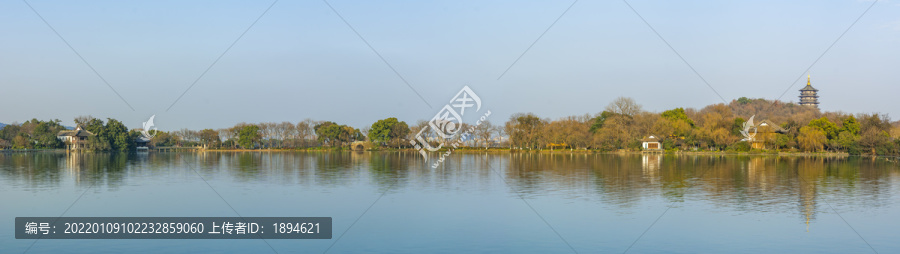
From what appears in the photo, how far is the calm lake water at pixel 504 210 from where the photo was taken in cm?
1254

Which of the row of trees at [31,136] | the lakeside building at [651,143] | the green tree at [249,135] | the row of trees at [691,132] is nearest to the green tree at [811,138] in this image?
the row of trees at [691,132]

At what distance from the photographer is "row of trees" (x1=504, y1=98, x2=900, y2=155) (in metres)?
62.7

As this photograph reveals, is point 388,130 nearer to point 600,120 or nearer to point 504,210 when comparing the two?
point 600,120

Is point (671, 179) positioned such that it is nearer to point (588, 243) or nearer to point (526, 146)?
point (588, 243)

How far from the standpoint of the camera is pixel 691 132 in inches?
2805

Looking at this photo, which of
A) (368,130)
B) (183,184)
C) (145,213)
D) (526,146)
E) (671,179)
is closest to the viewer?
(145,213)

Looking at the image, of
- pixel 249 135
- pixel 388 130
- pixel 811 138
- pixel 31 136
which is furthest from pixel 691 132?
pixel 31 136

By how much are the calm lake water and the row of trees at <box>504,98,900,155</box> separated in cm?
3822

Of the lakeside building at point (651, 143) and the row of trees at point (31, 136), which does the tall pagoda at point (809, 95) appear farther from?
the row of trees at point (31, 136)

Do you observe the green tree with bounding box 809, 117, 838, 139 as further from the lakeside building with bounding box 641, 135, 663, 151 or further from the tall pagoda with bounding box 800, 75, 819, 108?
the tall pagoda with bounding box 800, 75, 819, 108

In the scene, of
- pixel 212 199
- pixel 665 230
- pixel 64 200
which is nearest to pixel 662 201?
pixel 665 230

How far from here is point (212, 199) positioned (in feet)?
66.7

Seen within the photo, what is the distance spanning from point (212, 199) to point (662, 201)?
46.6 ft

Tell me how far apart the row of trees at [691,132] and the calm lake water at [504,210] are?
125ft
